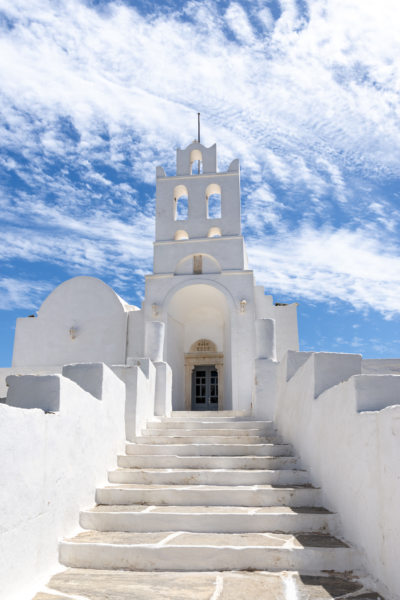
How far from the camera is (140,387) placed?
702 cm

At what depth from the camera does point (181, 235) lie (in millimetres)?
15586

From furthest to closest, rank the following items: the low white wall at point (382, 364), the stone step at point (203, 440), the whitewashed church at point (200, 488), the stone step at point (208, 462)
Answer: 1. the low white wall at point (382, 364)
2. the stone step at point (203, 440)
3. the stone step at point (208, 462)
4. the whitewashed church at point (200, 488)


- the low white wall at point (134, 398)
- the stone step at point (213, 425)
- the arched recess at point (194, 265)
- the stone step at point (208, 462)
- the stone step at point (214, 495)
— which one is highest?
the arched recess at point (194, 265)

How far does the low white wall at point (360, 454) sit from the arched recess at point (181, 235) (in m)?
10.3

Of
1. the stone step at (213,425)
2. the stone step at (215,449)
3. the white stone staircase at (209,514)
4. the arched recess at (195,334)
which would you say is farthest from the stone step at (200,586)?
the arched recess at (195,334)

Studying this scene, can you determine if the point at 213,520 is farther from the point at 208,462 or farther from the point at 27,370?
the point at 27,370

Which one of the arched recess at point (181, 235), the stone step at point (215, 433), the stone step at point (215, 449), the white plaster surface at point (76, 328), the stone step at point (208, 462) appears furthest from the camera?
the arched recess at point (181, 235)

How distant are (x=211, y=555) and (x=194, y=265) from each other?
11.5 m

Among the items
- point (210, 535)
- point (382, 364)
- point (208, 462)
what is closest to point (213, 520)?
point (210, 535)

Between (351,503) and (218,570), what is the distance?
1.16 metres

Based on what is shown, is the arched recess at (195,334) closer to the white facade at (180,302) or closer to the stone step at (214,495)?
the white facade at (180,302)

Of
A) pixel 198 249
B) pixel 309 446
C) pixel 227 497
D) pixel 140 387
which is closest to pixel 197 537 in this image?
pixel 227 497

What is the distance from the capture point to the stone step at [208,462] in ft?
18.3

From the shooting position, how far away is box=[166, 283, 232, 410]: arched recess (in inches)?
580
